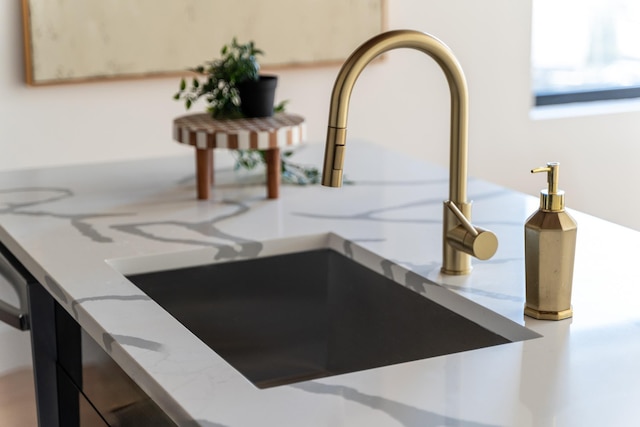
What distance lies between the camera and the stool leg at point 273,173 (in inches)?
72.6

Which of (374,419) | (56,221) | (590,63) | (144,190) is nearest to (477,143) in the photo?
(590,63)

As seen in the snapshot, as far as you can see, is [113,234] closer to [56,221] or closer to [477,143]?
[56,221]

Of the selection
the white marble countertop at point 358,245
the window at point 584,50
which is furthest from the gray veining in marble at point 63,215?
the window at point 584,50

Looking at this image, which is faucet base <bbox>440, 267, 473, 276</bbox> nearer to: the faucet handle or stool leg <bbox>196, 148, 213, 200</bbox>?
the faucet handle

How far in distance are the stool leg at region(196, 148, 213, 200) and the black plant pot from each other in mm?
115

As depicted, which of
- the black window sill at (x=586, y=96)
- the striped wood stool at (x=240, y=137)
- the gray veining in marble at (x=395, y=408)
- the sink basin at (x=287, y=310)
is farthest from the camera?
the black window sill at (x=586, y=96)

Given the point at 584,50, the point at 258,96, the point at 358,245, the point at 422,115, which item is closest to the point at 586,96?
the point at 584,50

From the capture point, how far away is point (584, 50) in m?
4.07

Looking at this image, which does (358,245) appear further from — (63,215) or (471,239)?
(63,215)

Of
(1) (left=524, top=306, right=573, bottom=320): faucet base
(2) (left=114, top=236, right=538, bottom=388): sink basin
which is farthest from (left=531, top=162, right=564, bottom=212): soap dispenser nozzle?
(2) (left=114, top=236, right=538, bottom=388): sink basin

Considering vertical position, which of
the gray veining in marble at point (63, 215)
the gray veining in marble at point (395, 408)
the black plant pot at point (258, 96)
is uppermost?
the black plant pot at point (258, 96)

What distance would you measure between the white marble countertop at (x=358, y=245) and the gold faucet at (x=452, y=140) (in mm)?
49

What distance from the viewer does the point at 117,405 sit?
48.8 inches

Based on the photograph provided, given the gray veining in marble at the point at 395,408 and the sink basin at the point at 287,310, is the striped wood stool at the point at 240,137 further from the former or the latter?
the gray veining in marble at the point at 395,408
